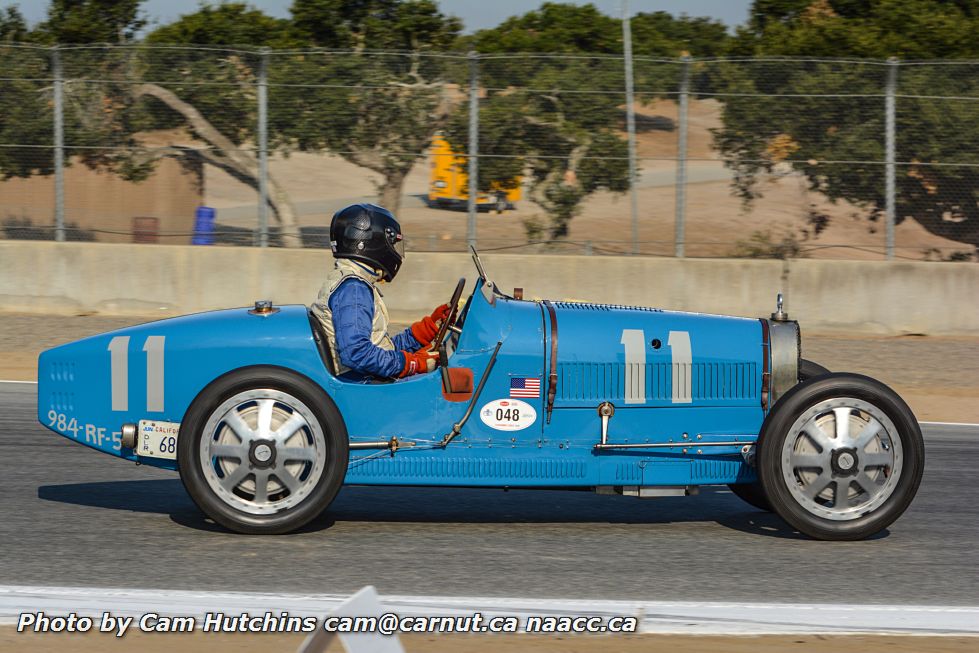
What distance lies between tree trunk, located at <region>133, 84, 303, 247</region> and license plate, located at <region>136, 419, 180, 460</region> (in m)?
7.73

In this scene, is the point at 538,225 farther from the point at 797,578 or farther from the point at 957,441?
the point at 797,578

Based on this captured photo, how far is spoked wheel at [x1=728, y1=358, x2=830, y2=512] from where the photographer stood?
637 centimetres

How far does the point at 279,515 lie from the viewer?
573cm

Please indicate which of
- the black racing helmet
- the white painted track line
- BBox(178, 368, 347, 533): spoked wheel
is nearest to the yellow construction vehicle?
the black racing helmet

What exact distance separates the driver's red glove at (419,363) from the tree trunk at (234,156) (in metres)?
7.73

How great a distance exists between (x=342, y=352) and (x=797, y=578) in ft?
7.39

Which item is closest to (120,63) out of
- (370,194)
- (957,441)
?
(370,194)

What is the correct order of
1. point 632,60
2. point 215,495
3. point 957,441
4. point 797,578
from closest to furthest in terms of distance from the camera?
point 797,578
point 215,495
point 957,441
point 632,60

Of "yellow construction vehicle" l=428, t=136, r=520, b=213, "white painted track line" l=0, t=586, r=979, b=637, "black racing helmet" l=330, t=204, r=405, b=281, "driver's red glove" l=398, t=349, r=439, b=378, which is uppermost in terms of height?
"yellow construction vehicle" l=428, t=136, r=520, b=213

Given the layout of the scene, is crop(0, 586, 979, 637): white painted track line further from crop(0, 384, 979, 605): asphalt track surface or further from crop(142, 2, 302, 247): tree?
crop(142, 2, 302, 247): tree

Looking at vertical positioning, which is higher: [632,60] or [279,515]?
[632,60]

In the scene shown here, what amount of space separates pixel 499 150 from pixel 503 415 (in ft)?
24.9

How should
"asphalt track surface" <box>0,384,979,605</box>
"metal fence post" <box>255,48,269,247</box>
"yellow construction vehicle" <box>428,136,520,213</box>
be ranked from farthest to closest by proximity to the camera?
1. "metal fence post" <box>255,48,269,247</box>
2. "yellow construction vehicle" <box>428,136,520,213</box>
3. "asphalt track surface" <box>0,384,979,605</box>

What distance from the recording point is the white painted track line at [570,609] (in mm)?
4738
